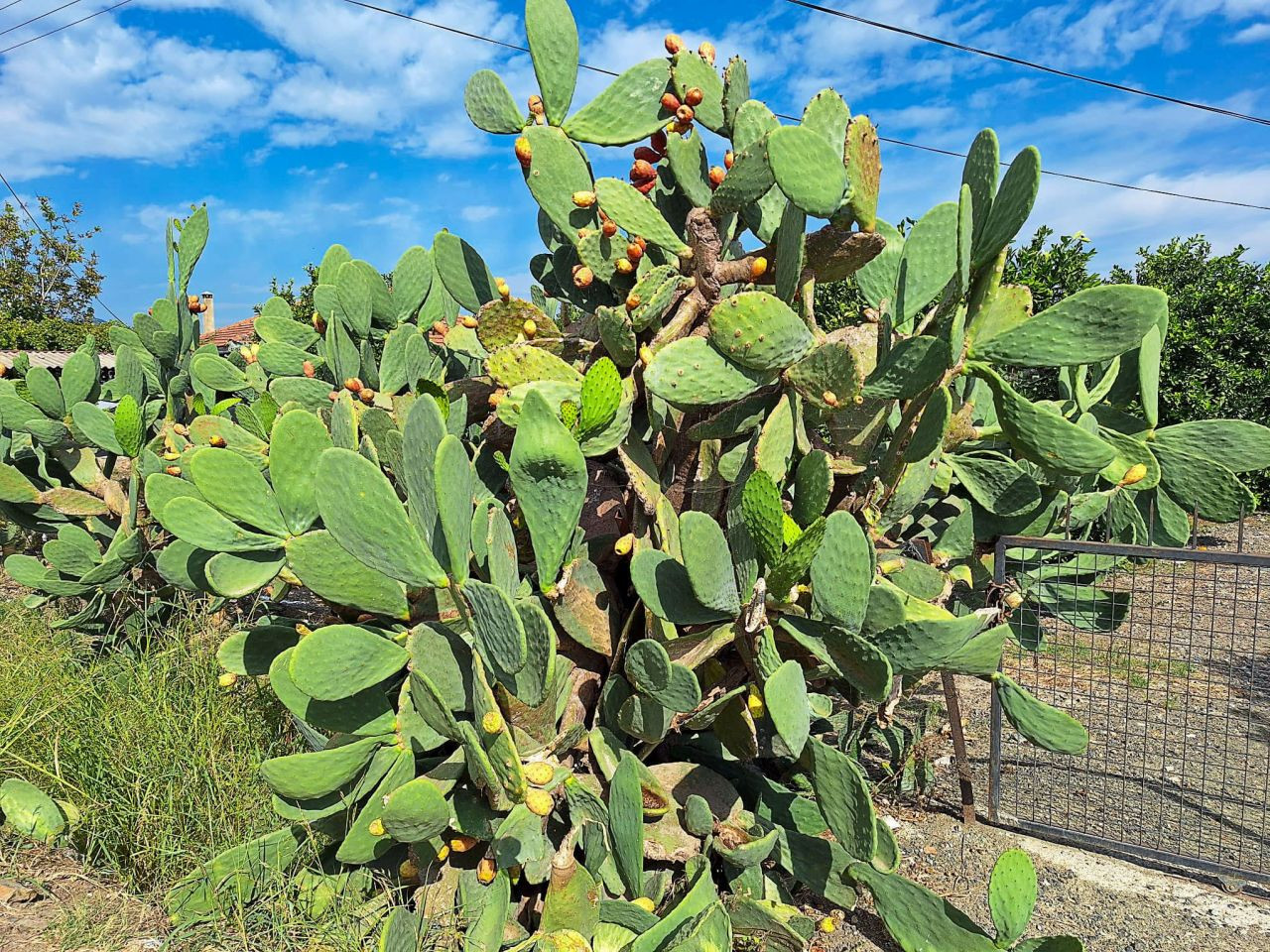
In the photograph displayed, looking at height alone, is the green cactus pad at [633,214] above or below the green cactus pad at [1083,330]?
above

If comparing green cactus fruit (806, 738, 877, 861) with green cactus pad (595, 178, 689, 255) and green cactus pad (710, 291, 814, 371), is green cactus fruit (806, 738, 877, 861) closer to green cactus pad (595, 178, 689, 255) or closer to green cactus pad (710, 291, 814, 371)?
green cactus pad (710, 291, 814, 371)

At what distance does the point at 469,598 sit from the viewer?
1.54m

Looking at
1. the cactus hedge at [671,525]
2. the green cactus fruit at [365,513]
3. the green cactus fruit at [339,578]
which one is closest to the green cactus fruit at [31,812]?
the cactus hedge at [671,525]

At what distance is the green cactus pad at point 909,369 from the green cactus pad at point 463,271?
1277 mm

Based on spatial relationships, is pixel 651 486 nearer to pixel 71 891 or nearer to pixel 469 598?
pixel 469 598

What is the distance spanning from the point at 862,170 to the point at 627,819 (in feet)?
4.29

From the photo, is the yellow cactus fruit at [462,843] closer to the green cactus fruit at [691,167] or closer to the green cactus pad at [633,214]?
the green cactus pad at [633,214]

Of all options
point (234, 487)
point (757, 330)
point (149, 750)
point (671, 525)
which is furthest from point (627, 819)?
point (149, 750)

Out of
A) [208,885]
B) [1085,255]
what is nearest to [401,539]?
[208,885]

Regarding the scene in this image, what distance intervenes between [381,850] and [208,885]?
49 centimetres

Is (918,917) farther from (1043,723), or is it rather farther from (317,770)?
(317,770)

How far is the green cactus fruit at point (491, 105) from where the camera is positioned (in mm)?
2127

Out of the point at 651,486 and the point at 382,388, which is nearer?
the point at 651,486

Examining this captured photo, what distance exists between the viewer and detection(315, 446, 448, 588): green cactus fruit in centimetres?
155
